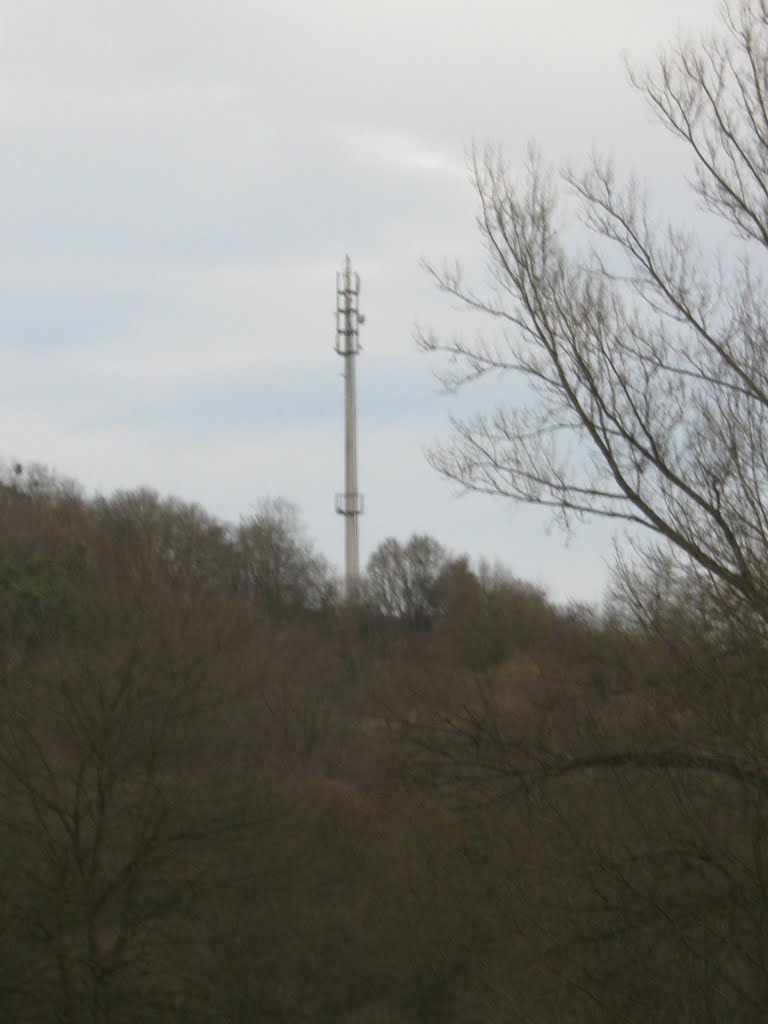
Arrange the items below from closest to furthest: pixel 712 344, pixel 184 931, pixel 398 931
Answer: pixel 712 344 < pixel 184 931 < pixel 398 931

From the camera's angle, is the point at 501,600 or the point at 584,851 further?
the point at 501,600

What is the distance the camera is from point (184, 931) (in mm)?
16344

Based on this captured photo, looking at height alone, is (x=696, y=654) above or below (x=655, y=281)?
below

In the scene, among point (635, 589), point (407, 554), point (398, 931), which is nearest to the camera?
point (635, 589)

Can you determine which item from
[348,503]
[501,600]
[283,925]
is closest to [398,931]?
[283,925]

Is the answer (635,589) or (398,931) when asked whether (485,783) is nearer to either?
(635,589)

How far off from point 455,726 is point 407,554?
45557 mm

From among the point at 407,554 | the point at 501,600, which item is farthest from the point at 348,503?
the point at 501,600

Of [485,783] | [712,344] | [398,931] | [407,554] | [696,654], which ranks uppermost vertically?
[407,554]

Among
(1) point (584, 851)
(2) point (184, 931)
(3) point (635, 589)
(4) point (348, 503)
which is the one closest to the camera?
(1) point (584, 851)

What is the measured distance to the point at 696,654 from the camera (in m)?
9.04

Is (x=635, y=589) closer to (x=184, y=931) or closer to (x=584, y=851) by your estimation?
(x=584, y=851)

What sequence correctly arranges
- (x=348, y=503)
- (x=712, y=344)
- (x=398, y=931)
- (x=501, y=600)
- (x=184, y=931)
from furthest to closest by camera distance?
(x=348, y=503) < (x=501, y=600) < (x=398, y=931) < (x=184, y=931) < (x=712, y=344)

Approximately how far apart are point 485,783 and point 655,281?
374 cm
